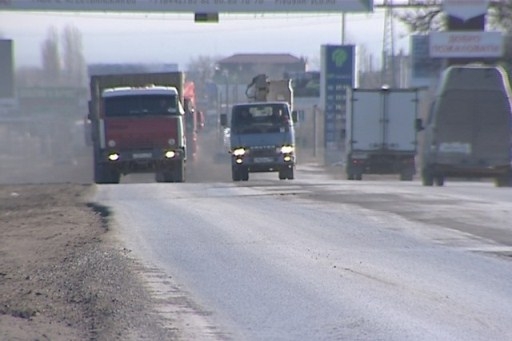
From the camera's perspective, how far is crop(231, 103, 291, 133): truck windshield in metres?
35.0

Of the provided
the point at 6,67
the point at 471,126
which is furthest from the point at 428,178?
the point at 6,67

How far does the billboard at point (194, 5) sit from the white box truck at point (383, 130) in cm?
775

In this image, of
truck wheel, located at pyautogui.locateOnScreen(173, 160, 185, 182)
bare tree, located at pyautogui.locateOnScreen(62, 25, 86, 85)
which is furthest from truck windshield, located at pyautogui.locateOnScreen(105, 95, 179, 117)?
bare tree, located at pyautogui.locateOnScreen(62, 25, 86, 85)

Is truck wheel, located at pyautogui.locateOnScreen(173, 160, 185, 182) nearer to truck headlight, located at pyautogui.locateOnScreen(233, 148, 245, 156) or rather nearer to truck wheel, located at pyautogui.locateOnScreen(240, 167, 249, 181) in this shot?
truck headlight, located at pyautogui.locateOnScreen(233, 148, 245, 156)

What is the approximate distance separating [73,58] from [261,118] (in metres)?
64.1

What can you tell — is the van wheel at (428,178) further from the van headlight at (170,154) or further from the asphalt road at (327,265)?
the asphalt road at (327,265)

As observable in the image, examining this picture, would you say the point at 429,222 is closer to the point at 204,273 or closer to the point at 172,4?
the point at 204,273

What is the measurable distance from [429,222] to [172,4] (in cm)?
2840

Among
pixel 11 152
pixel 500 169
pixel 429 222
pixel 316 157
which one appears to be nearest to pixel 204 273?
pixel 429 222

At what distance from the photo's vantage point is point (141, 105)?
1222 inches

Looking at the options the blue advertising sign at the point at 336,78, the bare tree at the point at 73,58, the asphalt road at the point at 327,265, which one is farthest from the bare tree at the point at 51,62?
the asphalt road at the point at 327,265

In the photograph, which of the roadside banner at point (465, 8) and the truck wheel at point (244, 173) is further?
the roadside banner at point (465, 8)

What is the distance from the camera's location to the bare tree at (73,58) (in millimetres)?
94625

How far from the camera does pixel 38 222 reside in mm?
18000
